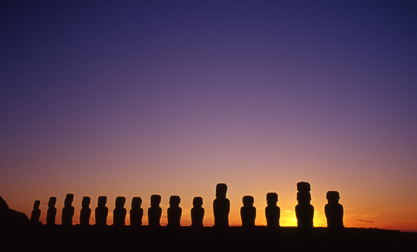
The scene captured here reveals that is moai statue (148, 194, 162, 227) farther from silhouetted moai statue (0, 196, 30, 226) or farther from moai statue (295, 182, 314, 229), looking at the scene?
moai statue (295, 182, 314, 229)

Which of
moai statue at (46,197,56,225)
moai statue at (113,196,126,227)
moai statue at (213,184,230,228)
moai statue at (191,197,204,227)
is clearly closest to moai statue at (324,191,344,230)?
moai statue at (213,184,230,228)

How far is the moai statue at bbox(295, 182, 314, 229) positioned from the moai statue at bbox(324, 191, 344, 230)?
21.6 inches

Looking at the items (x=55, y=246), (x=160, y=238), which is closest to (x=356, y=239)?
(x=160, y=238)

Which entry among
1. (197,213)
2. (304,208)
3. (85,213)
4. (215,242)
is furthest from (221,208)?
(85,213)

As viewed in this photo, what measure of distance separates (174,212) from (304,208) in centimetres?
599

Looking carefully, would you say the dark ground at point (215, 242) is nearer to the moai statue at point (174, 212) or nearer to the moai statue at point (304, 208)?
the moai statue at point (304, 208)

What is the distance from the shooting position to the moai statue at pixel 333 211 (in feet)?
38.7

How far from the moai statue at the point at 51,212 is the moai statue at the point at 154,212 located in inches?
358

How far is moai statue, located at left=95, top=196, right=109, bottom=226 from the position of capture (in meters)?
19.5

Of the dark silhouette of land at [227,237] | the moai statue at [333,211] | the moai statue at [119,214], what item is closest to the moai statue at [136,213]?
the moai statue at [119,214]

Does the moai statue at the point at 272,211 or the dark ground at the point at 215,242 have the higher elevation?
the moai statue at the point at 272,211

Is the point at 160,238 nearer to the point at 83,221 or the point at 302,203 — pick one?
the point at 302,203

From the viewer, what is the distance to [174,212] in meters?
15.7

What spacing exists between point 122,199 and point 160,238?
651cm
